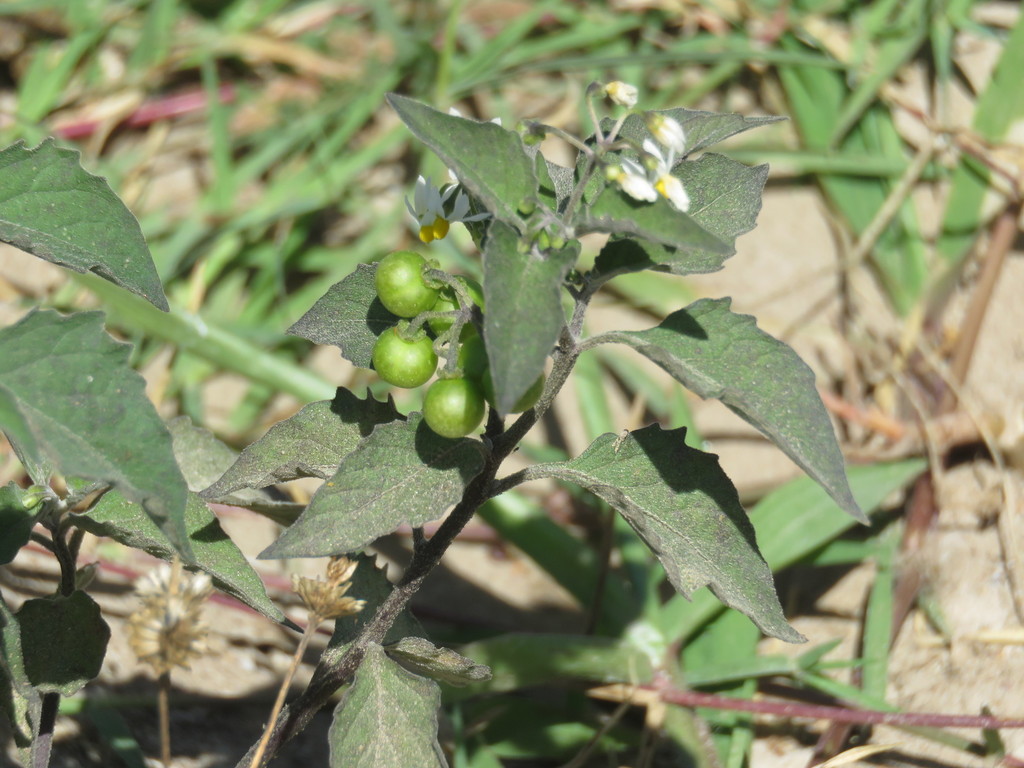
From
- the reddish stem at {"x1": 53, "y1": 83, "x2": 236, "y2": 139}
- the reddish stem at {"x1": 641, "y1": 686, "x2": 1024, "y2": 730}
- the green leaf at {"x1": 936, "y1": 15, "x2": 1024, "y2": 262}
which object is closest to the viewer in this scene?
the reddish stem at {"x1": 641, "y1": 686, "x2": 1024, "y2": 730}

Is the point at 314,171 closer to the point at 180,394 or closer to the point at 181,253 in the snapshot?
the point at 181,253

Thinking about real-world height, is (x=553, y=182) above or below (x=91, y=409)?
above

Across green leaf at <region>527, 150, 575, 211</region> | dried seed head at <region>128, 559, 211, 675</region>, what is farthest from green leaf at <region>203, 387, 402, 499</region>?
green leaf at <region>527, 150, 575, 211</region>

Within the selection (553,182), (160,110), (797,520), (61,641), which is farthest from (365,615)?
(160,110)

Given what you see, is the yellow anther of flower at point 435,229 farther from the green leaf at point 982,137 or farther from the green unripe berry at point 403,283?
the green leaf at point 982,137

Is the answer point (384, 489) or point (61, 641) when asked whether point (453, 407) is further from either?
point (61, 641)

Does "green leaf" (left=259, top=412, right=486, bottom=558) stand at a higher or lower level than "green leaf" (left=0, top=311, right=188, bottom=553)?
lower

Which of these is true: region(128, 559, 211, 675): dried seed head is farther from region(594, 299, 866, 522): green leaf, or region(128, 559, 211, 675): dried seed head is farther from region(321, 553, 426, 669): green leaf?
region(594, 299, 866, 522): green leaf
